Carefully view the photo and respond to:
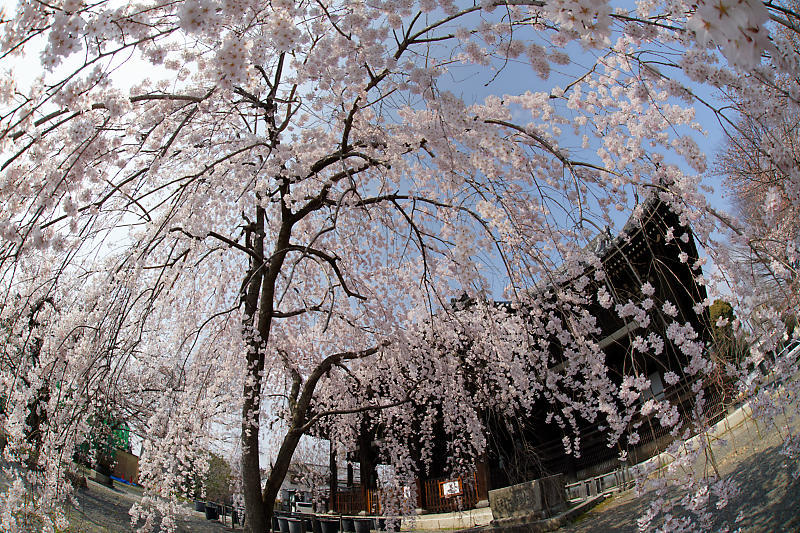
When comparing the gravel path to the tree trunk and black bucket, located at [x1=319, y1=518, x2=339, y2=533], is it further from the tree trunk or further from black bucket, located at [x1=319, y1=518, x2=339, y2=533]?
black bucket, located at [x1=319, y1=518, x2=339, y2=533]

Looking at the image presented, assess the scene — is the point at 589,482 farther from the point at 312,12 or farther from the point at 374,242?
the point at 312,12

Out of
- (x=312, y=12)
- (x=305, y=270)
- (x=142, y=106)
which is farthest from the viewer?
(x=305, y=270)

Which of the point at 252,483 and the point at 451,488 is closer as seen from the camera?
the point at 252,483

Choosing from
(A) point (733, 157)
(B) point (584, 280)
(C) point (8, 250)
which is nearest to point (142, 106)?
(C) point (8, 250)

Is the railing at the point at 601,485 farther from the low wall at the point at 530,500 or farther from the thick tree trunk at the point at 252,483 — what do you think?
the thick tree trunk at the point at 252,483

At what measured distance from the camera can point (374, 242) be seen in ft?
23.1

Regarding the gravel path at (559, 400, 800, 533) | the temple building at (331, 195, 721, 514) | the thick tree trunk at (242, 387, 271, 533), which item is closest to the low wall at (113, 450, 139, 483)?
the temple building at (331, 195, 721, 514)

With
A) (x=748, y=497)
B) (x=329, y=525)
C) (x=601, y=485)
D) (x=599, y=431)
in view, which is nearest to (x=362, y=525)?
(x=329, y=525)

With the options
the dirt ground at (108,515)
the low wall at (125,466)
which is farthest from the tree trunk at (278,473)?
the low wall at (125,466)

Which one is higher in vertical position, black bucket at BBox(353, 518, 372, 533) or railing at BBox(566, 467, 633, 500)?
railing at BBox(566, 467, 633, 500)

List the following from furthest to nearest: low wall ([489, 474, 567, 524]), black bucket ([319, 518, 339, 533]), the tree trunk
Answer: black bucket ([319, 518, 339, 533]), low wall ([489, 474, 567, 524]), the tree trunk

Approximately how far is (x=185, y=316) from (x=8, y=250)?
153 inches

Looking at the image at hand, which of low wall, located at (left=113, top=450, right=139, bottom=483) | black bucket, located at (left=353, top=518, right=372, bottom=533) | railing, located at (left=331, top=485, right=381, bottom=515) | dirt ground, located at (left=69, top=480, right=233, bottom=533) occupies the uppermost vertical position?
low wall, located at (left=113, top=450, right=139, bottom=483)

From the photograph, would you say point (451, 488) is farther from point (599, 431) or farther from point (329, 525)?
point (599, 431)
